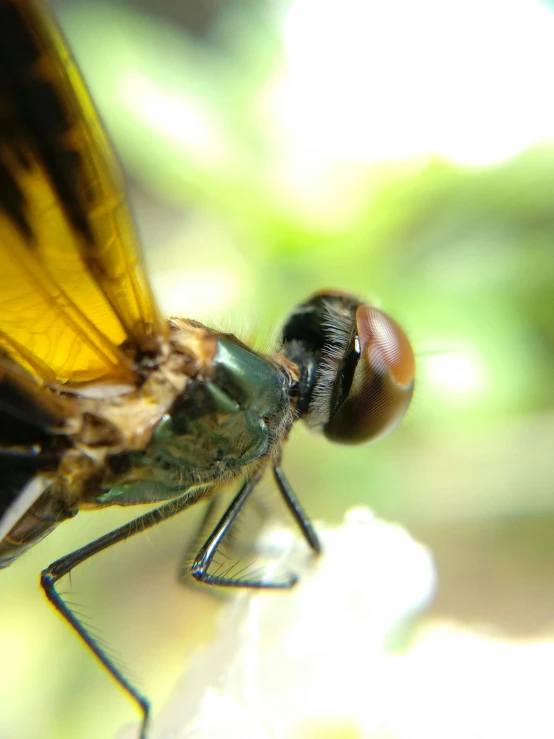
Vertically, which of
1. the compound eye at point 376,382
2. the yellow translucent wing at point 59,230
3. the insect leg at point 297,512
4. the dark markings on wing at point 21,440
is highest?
the yellow translucent wing at point 59,230

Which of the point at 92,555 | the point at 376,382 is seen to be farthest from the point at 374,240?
the point at 92,555

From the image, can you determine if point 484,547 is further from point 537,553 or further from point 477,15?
point 477,15

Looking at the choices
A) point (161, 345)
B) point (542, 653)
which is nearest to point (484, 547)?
point (542, 653)

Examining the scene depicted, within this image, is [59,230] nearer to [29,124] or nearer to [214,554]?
[29,124]

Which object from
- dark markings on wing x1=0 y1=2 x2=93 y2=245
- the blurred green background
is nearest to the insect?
dark markings on wing x1=0 y1=2 x2=93 y2=245

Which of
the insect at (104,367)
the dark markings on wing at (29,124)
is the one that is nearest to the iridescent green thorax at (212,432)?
→ the insect at (104,367)

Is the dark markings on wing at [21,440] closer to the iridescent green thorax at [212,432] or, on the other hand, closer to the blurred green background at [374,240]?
the iridescent green thorax at [212,432]
